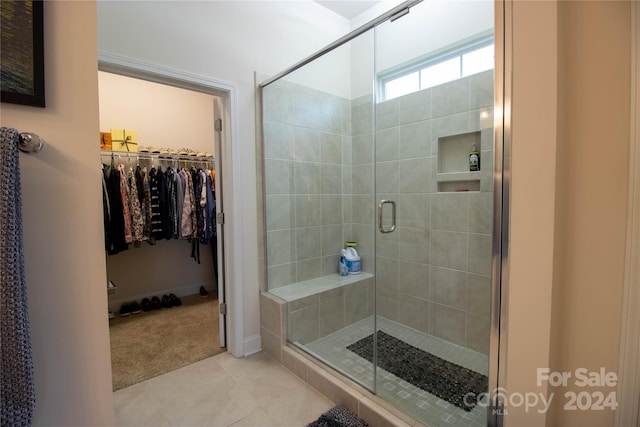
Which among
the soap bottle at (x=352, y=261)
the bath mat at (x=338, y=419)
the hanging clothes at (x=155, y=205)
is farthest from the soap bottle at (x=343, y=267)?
the hanging clothes at (x=155, y=205)

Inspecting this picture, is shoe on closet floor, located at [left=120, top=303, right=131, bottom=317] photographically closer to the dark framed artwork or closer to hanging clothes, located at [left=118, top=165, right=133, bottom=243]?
hanging clothes, located at [left=118, top=165, right=133, bottom=243]

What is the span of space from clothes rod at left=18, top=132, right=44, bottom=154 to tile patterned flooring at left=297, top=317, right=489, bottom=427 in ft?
5.83

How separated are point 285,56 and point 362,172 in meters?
1.18

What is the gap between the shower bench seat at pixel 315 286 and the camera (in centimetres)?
238

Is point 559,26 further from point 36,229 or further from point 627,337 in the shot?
point 36,229

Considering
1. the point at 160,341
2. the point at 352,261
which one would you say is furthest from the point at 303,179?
the point at 160,341

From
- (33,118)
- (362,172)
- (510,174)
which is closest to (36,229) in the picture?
(33,118)

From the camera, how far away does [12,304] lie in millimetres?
675

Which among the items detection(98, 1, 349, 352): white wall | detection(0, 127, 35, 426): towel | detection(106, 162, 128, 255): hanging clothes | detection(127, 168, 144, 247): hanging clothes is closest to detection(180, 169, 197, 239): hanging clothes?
detection(127, 168, 144, 247): hanging clothes

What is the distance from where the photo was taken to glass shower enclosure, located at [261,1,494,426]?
2084 millimetres

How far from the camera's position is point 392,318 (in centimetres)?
260

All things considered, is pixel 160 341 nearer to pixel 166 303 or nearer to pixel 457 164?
pixel 166 303

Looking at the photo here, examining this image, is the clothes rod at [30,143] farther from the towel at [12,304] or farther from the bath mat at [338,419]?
the bath mat at [338,419]

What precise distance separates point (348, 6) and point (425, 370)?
3.04 metres
